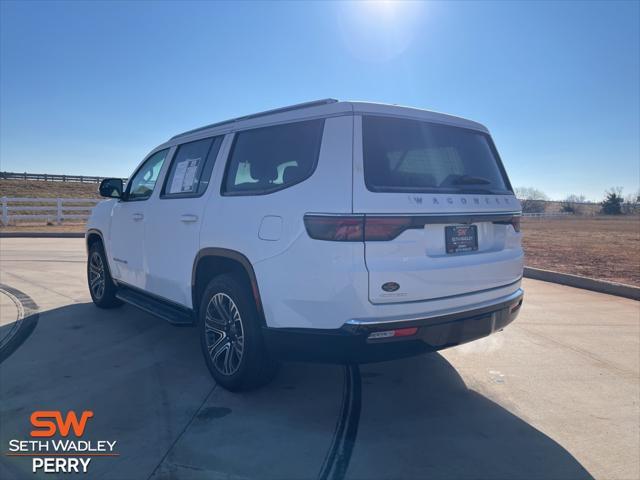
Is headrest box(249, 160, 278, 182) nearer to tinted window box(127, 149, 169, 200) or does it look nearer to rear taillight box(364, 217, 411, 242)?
rear taillight box(364, 217, 411, 242)

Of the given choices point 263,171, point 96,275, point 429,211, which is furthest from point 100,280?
point 429,211

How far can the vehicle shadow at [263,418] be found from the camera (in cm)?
259

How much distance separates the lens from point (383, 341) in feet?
9.09

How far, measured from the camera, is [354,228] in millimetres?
2699

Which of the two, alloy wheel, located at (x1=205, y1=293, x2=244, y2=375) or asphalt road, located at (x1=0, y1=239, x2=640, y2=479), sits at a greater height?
alloy wheel, located at (x1=205, y1=293, x2=244, y2=375)

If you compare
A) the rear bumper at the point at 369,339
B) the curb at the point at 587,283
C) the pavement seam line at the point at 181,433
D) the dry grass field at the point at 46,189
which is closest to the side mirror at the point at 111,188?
the pavement seam line at the point at 181,433

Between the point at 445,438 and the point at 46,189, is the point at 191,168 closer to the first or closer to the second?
the point at 445,438

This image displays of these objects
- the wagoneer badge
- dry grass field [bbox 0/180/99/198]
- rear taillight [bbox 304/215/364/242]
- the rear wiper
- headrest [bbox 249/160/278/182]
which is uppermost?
dry grass field [bbox 0/180/99/198]

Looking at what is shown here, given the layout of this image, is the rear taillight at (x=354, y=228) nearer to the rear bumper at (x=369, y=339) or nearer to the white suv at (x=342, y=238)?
the white suv at (x=342, y=238)

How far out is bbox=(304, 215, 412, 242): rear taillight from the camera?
2697 mm

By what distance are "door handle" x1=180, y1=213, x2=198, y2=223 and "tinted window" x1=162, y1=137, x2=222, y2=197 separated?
19 cm

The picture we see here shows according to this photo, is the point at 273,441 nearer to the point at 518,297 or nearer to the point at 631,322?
the point at 518,297

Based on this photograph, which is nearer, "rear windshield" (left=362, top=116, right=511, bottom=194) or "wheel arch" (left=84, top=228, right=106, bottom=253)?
"rear windshield" (left=362, top=116, right=511, bottom=194)

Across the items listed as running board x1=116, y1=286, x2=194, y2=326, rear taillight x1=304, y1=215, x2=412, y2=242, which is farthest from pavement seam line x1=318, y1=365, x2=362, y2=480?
running board x1=116, y1=286, x2=194, y2=326
